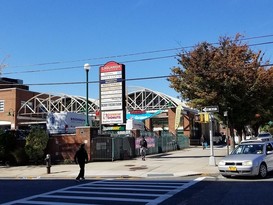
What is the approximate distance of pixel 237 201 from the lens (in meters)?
10.9

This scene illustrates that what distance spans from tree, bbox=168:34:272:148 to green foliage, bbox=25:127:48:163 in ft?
31.4

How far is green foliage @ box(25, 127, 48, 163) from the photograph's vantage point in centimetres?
2669

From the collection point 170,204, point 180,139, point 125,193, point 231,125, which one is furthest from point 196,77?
point 180,139

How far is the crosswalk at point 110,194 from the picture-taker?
38.5ft

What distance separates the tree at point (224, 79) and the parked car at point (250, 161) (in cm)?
867

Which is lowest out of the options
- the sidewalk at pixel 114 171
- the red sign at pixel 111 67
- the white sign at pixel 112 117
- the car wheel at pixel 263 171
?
the sidewalk at pixel 114 171

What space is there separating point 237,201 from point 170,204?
1790 millimetres

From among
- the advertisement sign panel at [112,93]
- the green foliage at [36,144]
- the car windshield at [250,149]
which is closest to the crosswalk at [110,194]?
the car windshield at [250,149]

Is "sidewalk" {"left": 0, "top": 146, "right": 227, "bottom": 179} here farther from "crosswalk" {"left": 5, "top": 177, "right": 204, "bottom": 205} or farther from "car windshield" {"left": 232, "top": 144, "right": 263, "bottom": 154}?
"crosswalk" {"left": 5, "top": 177, "right": 204, "bottom": 205}

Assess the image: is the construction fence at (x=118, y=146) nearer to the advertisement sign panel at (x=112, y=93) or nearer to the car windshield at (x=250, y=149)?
the advertisement sign panel at (x=112, y=93)

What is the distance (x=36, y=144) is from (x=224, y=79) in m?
13.0

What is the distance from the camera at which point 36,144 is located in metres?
26.8

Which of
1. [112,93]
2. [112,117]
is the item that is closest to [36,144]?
[112,117]

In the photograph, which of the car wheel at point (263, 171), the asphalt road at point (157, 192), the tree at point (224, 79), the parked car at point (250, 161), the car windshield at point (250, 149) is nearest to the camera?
the asphalt road at point (157, 192)
